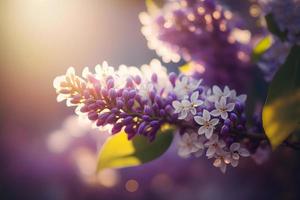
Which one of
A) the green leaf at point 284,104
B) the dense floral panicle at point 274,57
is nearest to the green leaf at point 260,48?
the dense floral panicle at point 274,57

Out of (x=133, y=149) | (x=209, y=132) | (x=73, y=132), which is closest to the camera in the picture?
(x=209, y=132)

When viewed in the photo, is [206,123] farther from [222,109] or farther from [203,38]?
[203,38]

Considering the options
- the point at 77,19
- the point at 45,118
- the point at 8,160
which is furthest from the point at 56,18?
the point at 8,160

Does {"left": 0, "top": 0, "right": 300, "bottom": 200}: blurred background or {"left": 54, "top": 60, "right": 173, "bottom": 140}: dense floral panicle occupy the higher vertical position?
{"left": 54, "top": 60, "right": 173, "bottom": 140}: dense floral panicle

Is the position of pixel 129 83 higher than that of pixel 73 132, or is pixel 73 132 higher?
pixel 129 83

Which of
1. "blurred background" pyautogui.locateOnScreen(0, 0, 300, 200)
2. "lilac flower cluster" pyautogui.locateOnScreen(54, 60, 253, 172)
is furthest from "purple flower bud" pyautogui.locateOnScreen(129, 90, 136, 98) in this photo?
"blurred background" pyautogui.locateOnScreen(0, 0, 300, 200)

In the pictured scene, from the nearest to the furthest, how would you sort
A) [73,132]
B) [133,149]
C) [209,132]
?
[209,132] < [133,149] < [73,132]

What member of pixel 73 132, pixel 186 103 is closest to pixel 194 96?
pixel 186 103

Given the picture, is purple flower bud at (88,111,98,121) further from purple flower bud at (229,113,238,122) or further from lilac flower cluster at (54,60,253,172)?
purple flower bud at (229,113,238,122)
